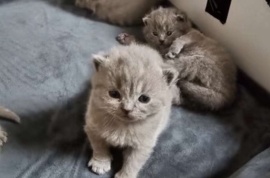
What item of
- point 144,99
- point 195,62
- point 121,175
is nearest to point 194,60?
point 195,62

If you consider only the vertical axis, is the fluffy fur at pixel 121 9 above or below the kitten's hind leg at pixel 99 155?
above

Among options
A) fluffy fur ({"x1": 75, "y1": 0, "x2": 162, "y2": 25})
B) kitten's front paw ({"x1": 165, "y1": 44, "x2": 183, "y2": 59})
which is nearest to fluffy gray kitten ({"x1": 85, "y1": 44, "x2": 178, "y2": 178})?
kitten's front paw ({"x1": 165, "y1": 44, "x2": 183, "y2": 59})

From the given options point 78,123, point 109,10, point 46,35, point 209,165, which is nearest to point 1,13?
point 46,35

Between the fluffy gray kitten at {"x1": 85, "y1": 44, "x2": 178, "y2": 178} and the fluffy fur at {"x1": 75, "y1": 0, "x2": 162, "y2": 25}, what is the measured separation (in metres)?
0.70

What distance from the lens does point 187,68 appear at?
1.71 metres

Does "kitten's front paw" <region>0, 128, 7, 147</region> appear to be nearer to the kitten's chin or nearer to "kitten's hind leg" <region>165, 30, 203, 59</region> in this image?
the kitten's chin

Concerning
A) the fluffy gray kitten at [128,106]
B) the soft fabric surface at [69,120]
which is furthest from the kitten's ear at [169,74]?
the soft fabric surface at [69,120]

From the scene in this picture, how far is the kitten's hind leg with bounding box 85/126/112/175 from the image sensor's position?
1.37 meters

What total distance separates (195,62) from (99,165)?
62cm

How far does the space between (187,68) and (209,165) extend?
437 mm

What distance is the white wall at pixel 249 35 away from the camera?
166cm

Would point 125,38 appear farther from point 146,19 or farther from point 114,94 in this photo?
point 114,94

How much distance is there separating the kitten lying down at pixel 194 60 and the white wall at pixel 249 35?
0.29 feet

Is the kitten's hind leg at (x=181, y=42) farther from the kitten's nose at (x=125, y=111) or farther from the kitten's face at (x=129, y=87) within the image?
the kitten's nose at (x=125, y=111)
